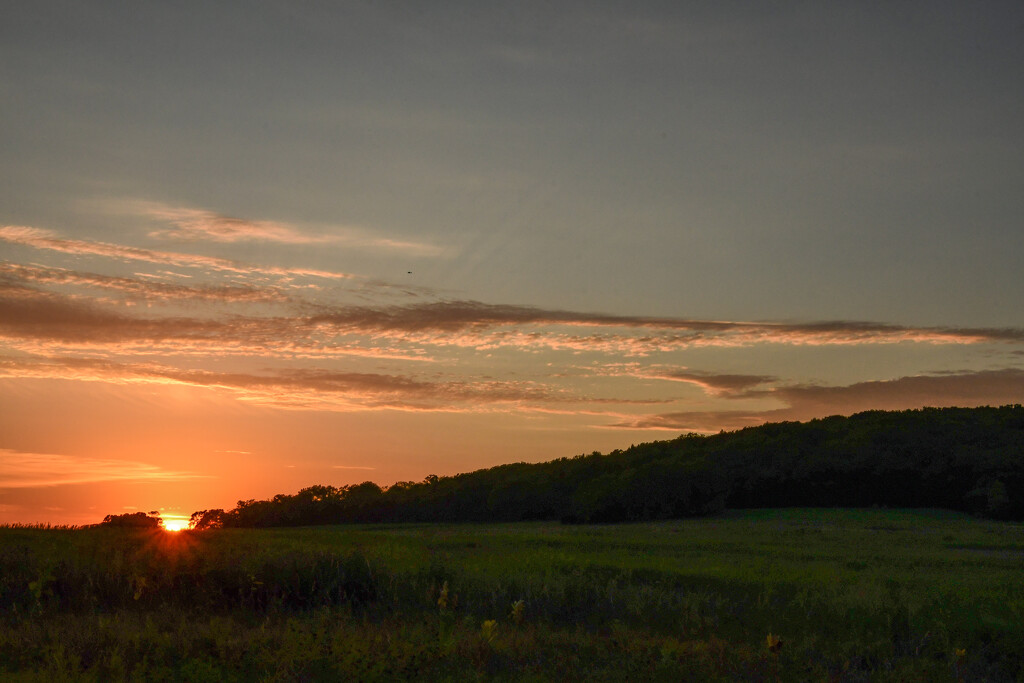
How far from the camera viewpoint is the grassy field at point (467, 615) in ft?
42.1

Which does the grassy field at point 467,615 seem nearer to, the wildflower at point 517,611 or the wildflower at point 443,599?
the wildflower at point 517,611

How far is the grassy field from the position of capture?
A: 12.8m

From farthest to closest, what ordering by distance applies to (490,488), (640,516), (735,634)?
(490,488) < (640,516) < (735,634)

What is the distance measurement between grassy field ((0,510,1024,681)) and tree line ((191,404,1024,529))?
28.8m

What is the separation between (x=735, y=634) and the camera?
54.2ft

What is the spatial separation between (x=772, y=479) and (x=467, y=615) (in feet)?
146

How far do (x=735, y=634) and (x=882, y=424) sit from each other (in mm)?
50422

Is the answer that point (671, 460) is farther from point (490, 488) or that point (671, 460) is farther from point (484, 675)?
point (484, 675)

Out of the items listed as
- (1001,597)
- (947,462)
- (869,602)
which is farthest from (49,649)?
(947,462)

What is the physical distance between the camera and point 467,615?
16.7m

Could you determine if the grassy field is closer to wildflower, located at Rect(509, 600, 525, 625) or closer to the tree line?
wildflower, located at Rect(509, 600, 525, 625)

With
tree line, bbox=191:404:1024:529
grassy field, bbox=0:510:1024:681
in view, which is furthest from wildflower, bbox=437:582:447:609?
tree line, bbox=191:404:1024:529

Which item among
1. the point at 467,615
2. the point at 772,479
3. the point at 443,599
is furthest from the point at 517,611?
the point at 772,479

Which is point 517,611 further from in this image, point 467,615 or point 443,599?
point 443,599
